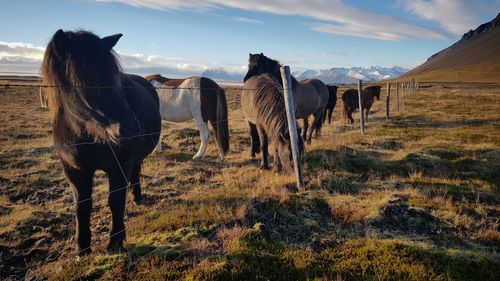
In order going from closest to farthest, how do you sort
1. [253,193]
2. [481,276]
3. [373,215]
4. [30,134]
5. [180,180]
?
[481,276], [373,215], [253,193], [180,180], [30,134]

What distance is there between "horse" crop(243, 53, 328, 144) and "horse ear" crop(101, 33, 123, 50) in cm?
593

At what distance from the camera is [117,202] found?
4.07 m

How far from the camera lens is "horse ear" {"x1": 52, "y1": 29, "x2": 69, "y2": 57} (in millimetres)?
3490

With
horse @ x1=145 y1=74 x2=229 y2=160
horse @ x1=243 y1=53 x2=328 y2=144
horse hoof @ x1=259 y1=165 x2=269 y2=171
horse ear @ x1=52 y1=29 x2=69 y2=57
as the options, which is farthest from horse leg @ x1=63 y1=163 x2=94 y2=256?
horse @ x1=243 y1=53 x2=328 y2=144

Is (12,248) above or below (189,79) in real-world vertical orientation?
below

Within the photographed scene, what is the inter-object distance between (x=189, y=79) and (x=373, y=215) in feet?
19.7

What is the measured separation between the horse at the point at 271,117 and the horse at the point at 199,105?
867 mm

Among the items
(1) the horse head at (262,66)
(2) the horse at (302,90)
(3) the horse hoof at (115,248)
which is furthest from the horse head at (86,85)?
(1) the horse head at (262,66)

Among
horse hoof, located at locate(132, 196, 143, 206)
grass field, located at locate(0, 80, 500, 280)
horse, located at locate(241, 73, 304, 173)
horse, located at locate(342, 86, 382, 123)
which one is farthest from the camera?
horse, located at locate(342, 86, 382, 123)

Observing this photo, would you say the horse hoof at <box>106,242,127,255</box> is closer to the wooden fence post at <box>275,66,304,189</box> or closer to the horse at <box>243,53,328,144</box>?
the wooden fence post at <box>275,66,304,189</box>

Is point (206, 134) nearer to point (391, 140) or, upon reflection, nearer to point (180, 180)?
point (180, 180)

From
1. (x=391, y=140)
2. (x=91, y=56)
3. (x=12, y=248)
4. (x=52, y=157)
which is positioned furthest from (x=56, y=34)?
(x=391, y=140)

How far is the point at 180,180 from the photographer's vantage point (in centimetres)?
743

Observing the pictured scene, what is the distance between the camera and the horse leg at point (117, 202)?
4.02m
